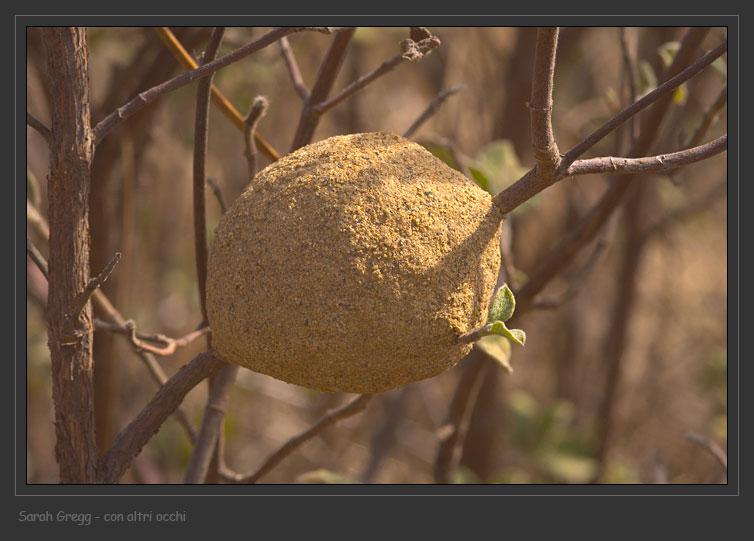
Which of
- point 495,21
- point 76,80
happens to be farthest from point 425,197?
point 76,80

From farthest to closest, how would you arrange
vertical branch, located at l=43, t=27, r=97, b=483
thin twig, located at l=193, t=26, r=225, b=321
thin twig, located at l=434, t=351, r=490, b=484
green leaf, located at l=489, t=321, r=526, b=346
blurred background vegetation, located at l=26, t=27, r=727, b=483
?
1. blurred background vegetation, located at l=26, t=27, r=727, b=483
2. thin twig, located at l=434, t=351, r=490, b=484
3. thin twig, located at l=193, t=26, r=225, b=321
4. vertical branch, located at l=43, t=27, r=97, b=483
5. green leaf, located at l=489, t=321, r=526, b=346

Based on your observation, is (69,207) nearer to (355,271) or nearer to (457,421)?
(355,271)

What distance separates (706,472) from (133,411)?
2.30 m

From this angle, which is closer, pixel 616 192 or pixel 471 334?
pixel 471 334

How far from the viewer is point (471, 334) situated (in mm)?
787

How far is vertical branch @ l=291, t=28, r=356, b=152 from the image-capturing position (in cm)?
112

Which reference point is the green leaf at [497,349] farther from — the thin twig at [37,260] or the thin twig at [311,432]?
the thin twig at [37,260]

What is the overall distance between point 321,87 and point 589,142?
1.61 ft

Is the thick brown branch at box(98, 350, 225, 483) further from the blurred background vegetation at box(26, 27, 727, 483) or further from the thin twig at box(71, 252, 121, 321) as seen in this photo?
the blurred background vegetation at box(26, 27, 727, 483)

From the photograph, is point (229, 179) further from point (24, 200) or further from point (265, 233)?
point (265, 233)

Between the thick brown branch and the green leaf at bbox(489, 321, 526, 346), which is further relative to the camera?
the thick brown branch

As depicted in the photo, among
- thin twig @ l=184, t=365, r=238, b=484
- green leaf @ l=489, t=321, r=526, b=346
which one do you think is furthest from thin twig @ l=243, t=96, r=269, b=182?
green leaf @ l=489, t=321, r=526, b=346

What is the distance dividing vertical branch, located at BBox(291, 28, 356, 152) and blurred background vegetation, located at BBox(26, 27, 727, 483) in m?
0.44

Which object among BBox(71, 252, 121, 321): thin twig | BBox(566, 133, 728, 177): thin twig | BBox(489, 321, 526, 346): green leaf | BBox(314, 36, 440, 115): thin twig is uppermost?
BBox(314, 36, 440, 115): thin twig
